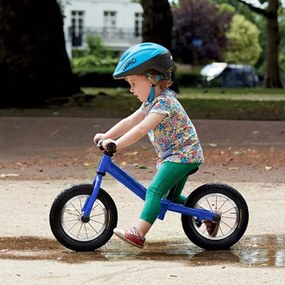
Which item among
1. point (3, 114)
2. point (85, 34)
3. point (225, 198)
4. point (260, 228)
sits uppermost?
point (225, 198)

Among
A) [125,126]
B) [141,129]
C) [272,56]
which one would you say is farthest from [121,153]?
[272,56]

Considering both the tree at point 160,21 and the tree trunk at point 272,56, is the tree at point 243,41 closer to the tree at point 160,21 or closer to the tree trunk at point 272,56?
the tree trunk at point 272,56

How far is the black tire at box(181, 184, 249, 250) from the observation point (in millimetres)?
6434

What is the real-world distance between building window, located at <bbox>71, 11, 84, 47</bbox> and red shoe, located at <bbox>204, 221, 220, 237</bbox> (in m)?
77.3

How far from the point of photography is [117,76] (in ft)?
20.6

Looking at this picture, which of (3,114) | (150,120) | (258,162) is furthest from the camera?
(3,114)

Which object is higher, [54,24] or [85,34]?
[54,24]

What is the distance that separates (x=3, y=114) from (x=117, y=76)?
35.9 ft

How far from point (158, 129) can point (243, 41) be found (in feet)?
291

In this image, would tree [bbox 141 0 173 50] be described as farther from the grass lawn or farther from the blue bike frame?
the blue bike frame

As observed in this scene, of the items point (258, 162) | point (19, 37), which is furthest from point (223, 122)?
point (19, 37)

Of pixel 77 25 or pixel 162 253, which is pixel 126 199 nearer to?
pixel 162 253

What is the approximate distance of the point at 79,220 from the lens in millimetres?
6348

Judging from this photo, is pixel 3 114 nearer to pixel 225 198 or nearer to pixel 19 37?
pixel 19 37
